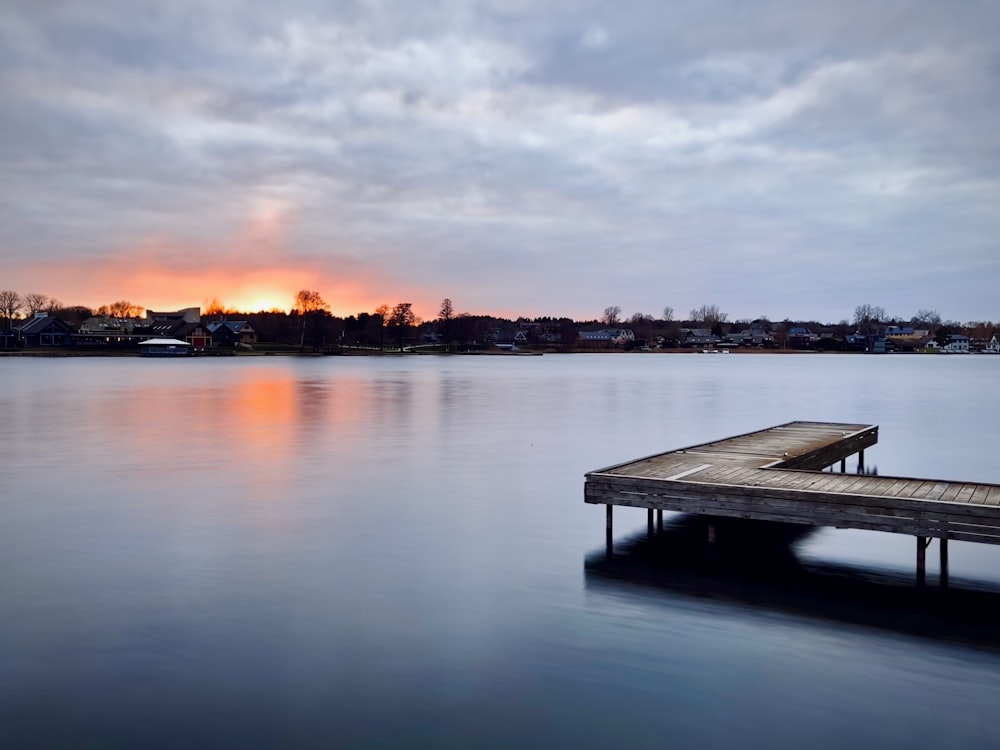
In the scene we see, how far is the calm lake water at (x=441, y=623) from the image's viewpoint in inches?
312

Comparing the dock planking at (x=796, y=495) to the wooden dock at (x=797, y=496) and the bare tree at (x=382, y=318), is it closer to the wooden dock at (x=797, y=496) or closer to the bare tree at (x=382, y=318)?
the wooden dock at (x=797, y=496)

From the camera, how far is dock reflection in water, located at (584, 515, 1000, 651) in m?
10.5

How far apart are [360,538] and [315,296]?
144829 mm

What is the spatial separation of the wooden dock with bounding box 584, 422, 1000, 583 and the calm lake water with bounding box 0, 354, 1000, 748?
108 cm

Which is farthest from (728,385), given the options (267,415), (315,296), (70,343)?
(70,343)

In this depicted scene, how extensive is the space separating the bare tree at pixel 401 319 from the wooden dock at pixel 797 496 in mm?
154127

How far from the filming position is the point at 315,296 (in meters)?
155

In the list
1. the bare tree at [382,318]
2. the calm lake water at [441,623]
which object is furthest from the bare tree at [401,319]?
the calm lake water at [441,623]

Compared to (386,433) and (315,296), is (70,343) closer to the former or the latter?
(315,296)

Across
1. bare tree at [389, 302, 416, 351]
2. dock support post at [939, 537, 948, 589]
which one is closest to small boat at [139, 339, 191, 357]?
bare tree at [389, 302, 416, 351]

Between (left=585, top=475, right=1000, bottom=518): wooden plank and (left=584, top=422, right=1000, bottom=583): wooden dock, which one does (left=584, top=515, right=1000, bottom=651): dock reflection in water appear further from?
(left=585, top=475, right=1000, bottom=518): wooden plank

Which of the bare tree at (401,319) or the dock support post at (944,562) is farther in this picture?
the bare tree at (401,319)

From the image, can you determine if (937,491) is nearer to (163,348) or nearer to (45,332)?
(163,348)

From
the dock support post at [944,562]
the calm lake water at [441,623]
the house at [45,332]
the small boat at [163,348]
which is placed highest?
the house at [45,332]
